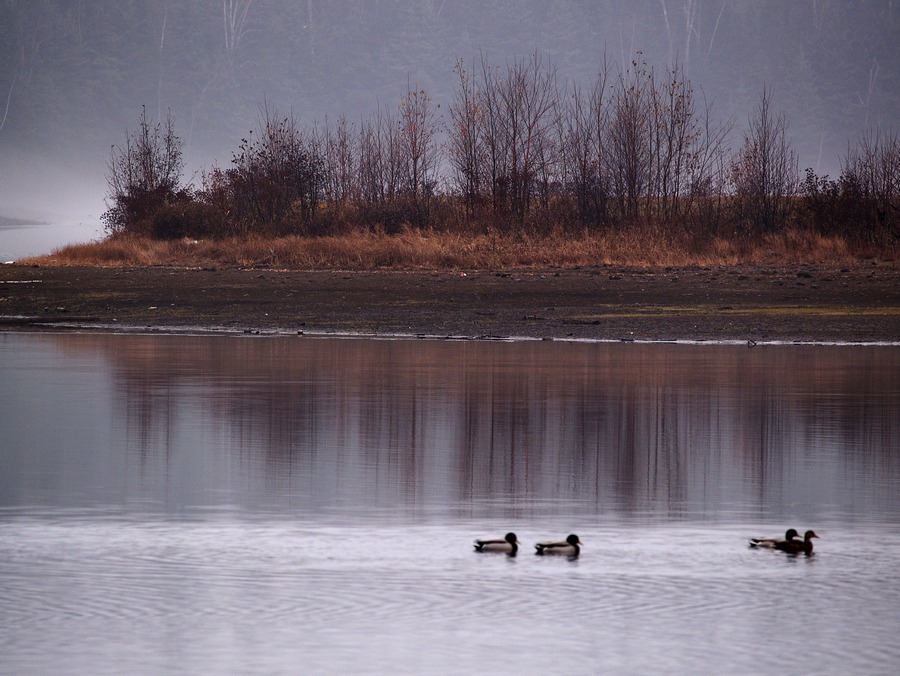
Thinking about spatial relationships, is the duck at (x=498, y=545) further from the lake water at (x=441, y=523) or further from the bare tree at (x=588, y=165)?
the bare tree at (x=588, y=165)

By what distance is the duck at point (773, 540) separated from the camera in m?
8.81

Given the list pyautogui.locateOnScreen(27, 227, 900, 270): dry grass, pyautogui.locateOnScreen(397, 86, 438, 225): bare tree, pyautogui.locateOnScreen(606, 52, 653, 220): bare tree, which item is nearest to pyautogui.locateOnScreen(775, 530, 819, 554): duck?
pyautogui.locateOnScreen(27, 227, 900, 270): dry grass

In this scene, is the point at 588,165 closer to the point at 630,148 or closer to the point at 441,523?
the point at 630,148

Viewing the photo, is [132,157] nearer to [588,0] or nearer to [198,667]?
[198,667]

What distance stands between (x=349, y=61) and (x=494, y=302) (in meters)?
155

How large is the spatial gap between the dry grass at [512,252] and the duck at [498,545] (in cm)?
3041

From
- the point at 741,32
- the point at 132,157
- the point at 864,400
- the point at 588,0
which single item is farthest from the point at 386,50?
the point at 864,400

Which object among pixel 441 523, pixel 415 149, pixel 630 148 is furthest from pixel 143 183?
pixel 441 523

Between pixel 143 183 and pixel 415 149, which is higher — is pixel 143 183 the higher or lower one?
the lower one

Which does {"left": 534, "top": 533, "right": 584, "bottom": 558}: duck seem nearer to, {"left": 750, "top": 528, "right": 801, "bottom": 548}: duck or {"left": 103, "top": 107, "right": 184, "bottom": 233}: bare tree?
{"left": 750, "top": 528, "right": 801, "bottom": 548}: duck

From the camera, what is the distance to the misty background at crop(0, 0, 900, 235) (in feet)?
571

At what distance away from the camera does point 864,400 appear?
→ 53.0 ft

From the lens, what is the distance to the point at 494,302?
31.9 m

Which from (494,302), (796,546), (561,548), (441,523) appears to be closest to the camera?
(561,548)
